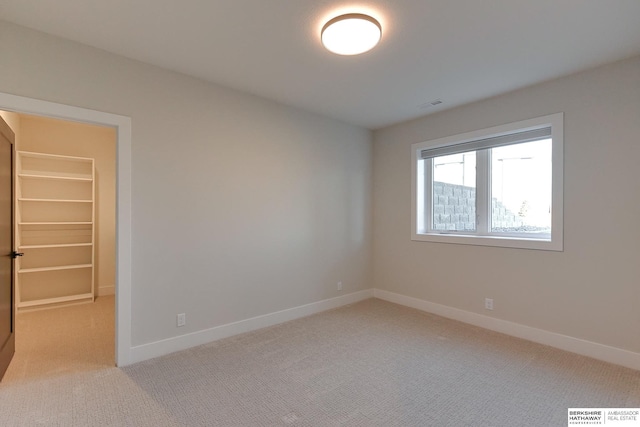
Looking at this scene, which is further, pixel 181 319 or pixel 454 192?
pixel 454 192

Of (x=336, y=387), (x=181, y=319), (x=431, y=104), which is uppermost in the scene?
(x=431, y=104)

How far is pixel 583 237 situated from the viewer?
2666mm

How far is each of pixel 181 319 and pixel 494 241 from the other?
325 cm

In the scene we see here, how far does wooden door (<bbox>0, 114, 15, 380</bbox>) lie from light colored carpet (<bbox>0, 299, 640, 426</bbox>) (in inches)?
15.7

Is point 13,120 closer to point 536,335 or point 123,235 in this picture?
point 123,235

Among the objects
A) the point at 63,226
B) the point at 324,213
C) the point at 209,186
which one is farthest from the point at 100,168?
the point at 324,213

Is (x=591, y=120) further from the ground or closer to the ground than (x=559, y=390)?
further from the ground

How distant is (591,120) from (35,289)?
655 cm

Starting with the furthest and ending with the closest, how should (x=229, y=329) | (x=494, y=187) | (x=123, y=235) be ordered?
1. (x=494, y=187)
2. (x=229, y=329)
3. (x=123, y=235)

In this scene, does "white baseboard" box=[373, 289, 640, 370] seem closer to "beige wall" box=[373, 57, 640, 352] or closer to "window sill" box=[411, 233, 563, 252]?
"beige wall" box=[373, 57, 640, 352]

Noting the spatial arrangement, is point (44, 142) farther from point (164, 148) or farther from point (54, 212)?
point (164, 148)

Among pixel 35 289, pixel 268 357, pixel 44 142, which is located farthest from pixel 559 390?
pixel 44 142

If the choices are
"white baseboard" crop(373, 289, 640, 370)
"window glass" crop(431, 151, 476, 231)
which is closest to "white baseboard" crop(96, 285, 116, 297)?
"white baseboard" crop(373, 289, 640, 370)

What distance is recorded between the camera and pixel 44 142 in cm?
413
